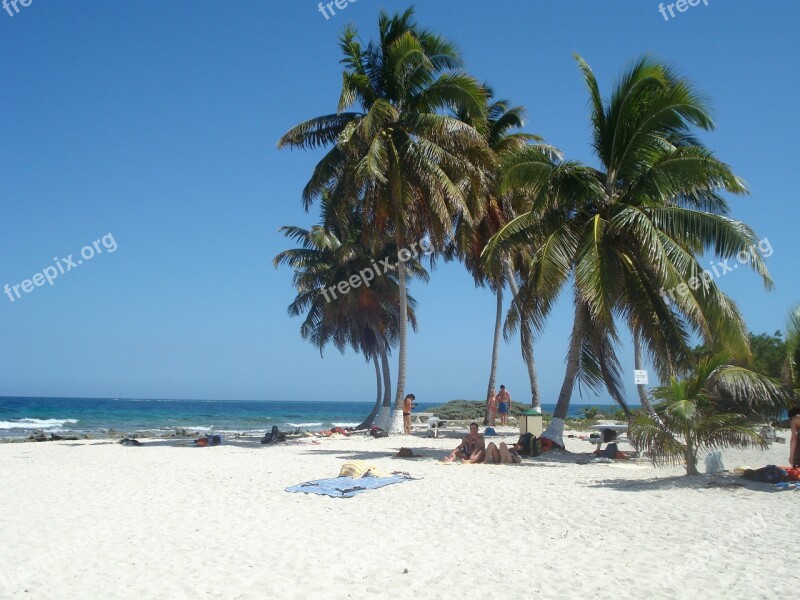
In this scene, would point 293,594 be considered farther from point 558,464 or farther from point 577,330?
point 577,330

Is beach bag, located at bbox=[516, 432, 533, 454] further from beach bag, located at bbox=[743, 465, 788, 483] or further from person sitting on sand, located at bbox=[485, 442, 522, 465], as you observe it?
beach bag, located at bbox=[743, 465, 788, 483]

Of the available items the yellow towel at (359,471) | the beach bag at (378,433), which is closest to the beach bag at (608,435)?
the yellow towel at (359,471)

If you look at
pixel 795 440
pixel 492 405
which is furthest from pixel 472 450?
pixel 492 405

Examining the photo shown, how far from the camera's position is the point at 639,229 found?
43.0ft

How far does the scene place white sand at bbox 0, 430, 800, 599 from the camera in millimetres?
5680

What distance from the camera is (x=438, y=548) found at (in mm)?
6840

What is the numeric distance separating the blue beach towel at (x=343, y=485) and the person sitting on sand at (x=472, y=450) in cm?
266

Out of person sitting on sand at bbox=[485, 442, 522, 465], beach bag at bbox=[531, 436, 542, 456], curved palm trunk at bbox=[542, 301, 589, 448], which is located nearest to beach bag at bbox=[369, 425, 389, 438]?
curved palm trunk at bbox=[542, 301, 589, 448]

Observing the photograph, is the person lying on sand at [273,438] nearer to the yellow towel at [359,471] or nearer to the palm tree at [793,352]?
the yellow towel at [359,471]

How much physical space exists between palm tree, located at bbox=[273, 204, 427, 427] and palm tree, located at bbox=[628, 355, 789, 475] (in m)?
17.2

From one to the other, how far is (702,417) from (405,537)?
5.53 meters

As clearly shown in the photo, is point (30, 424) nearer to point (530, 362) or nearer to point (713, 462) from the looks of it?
point (530, 362)

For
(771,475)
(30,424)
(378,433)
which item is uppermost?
(771,475)

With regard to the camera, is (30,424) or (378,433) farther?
(30,424)
